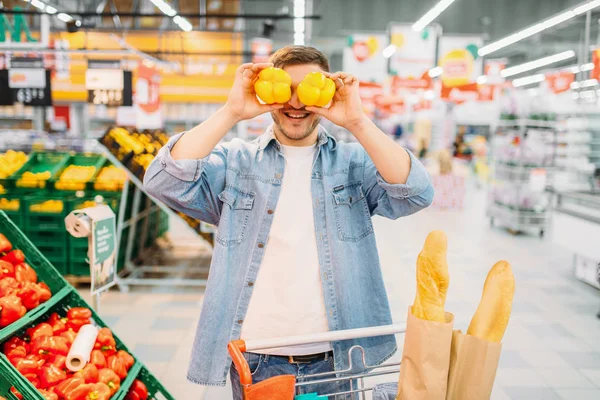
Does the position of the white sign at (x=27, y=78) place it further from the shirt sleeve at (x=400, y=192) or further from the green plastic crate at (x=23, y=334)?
the shirt sleeve at (x=400, y=192)

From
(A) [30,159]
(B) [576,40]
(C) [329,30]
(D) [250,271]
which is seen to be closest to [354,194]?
(D) [250,271]

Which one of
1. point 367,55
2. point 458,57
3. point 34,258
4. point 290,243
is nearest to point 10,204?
point 34,258

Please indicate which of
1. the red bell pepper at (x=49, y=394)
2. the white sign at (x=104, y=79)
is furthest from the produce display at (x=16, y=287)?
the white sign at (x=104, y=79)

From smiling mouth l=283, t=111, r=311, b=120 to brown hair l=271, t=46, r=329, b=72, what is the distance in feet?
0.46

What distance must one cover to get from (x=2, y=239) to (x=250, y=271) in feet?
5.01

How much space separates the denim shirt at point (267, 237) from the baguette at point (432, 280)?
1.49 feet

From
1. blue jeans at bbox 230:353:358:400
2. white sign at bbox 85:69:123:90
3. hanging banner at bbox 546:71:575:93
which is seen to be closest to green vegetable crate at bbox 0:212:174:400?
blue jeans at bbox 230:353:358:400

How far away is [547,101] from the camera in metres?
9.65

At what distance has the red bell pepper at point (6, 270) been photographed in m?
2.41

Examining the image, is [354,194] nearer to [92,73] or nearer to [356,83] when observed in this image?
[356,83]

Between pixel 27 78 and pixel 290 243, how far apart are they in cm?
940

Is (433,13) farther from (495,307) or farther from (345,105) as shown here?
(495,307)

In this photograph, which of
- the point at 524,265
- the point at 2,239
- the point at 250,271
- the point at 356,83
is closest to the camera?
the point at 356,83

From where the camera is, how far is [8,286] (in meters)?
2.32
